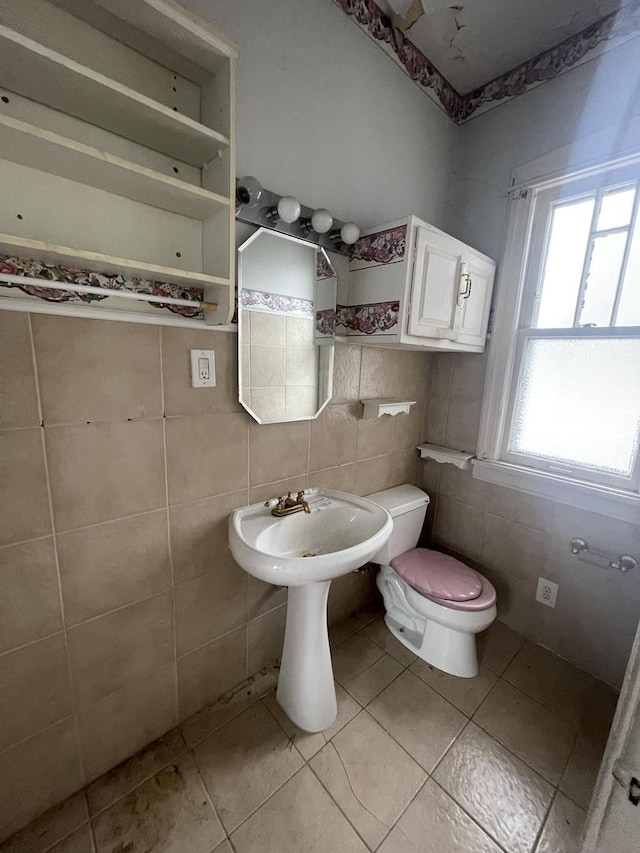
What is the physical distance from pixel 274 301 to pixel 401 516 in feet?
3.73

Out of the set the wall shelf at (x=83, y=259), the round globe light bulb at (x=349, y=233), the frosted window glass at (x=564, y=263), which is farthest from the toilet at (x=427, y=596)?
the wall shelf at (x=83, y=259)

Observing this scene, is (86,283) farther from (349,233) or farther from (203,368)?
(349,233)

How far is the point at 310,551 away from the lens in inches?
51.7

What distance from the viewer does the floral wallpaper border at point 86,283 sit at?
0.76 meters

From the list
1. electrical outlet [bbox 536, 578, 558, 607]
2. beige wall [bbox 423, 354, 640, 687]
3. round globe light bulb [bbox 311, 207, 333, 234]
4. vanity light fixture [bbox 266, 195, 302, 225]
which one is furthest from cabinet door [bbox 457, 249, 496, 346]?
electrical outlet [bbox 536, 578, 558, 607]

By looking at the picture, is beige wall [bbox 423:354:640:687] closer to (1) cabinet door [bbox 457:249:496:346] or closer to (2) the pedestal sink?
(1) cabinet door [bbox 457:249:496:346]

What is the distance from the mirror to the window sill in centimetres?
95

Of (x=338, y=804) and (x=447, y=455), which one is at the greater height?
(x=447, y=455)

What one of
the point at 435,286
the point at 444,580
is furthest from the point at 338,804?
the point at 435,286

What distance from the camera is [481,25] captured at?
4.19ft

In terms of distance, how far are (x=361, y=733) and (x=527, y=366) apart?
1.68 metres

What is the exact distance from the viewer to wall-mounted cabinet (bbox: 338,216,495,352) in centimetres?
121

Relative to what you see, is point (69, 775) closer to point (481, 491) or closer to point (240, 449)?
point (240, 449)

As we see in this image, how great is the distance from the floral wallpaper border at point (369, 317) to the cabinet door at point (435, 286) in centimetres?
7
